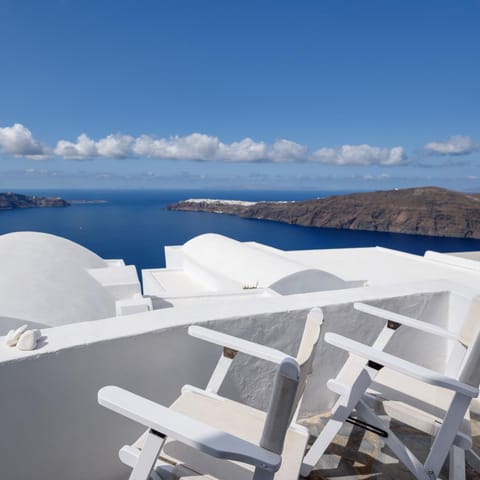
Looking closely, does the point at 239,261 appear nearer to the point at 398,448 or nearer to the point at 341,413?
the point at 341,413

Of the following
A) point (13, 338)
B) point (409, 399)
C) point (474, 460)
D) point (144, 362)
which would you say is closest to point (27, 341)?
point (13, 338)

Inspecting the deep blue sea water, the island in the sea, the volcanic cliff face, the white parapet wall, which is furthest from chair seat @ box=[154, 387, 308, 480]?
the volcanic cliff face

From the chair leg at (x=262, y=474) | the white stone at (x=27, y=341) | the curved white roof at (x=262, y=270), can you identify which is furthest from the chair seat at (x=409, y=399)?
the curved white roof at (x=262, y=270)

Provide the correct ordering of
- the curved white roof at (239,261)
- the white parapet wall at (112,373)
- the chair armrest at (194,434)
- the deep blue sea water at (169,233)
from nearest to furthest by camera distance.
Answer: the chair armrest at (194,434), the white parapet wall at (112,373), the curved white roof at (239,261), the deep blue sea water at (169,233)

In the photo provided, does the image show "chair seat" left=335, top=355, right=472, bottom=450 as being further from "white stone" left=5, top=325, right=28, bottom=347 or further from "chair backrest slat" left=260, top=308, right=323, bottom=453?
"white stone" left=5, top=325, right=28, bottom=347

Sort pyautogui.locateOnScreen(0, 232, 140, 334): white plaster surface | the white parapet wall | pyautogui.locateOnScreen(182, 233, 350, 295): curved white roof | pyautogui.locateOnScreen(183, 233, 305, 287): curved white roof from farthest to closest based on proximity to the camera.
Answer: pyautogui.locateOnScreen(183, 233, 305, 287): curved white roof
pyautogui.locateOnScreen(182, 233, 350, 295): curved white roof
pyautogui.locateOnScreen(0, 232, 140, 334): white plaster surface
the white parapet wall

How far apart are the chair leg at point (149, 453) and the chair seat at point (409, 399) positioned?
3.69 feet

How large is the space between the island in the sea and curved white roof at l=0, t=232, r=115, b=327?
5459 centimetres

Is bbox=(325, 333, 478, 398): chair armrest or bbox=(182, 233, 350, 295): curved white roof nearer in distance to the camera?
bbox=(325, 333, 478, 398): chair armrest

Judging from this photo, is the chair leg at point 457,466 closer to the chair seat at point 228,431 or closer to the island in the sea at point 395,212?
the chair seat at point 228,431

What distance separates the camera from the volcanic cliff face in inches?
3354

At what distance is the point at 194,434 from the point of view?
3.63ft

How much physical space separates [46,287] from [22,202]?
10214 cm

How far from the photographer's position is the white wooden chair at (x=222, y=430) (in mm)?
1118
